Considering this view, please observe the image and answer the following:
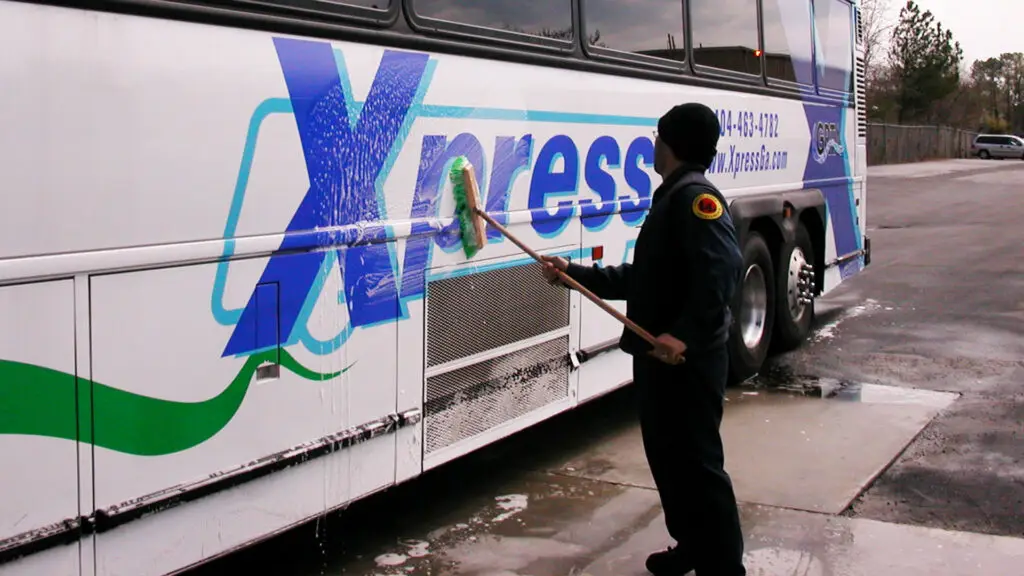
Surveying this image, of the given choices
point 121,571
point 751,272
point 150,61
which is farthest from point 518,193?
point 751,272

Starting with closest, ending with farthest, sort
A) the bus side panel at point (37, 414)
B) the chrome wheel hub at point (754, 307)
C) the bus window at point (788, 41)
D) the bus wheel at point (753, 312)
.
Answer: the bus side panel at point (37, 414) → the bus wheel at point (753, 312) → the chrome wheel hub at point (754, 307) → the bus window at point (788, 41)

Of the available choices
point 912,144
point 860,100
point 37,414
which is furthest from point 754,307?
point 912,144

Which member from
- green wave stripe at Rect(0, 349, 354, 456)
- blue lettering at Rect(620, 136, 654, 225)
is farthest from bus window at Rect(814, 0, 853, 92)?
green wave stripe at Rect(0, 349, 354, 456)

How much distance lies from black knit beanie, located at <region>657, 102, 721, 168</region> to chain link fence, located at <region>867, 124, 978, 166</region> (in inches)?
1889

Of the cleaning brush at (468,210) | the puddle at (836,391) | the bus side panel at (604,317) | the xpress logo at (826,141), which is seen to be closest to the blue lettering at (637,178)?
the bus side panel at (604,317)

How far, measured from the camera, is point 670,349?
4.06 m

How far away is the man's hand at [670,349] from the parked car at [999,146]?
63.2 metres

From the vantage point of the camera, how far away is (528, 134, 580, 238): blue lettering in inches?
215

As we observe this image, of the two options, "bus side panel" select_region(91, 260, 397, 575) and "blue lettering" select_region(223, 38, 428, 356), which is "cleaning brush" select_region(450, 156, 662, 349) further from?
"bus side panel" select_region(91, 260, 397, 575)

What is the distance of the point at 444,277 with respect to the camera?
481 centimetres

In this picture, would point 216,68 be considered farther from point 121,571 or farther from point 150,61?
point 121,571

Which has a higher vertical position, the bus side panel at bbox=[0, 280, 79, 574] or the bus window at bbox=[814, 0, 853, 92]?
the bus window at bbox=[814, 0, 853, 92]

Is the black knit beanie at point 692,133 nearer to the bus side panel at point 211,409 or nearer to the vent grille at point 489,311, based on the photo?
the vent grille at point 489,311

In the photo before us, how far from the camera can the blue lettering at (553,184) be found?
5465 millimetres
